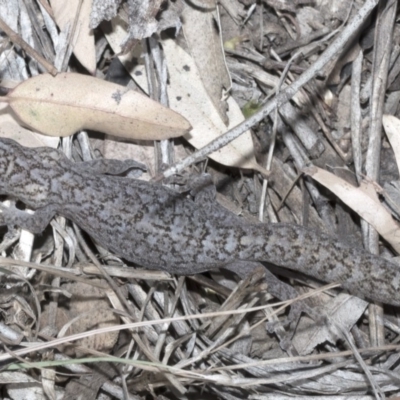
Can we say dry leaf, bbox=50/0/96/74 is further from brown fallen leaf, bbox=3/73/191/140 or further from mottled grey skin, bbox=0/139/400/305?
mottled grey skin, bbox=0/139/400/305

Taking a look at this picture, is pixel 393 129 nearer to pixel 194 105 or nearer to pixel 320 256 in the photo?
pixel 320 256

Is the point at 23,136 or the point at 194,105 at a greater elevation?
the point at 194,105

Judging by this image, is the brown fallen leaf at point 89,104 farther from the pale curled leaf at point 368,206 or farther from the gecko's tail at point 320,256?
the pale curled leaf at point 368,206

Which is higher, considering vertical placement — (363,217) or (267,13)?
(267,13)

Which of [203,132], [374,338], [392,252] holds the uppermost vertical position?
[203,132]

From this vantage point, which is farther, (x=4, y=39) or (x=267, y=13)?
(x=267, y=13)

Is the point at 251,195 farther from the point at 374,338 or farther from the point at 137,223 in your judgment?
the point at 374,338

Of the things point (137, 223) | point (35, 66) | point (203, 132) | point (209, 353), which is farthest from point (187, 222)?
point (35, 66)

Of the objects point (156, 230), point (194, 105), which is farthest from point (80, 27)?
point (156, 230)
